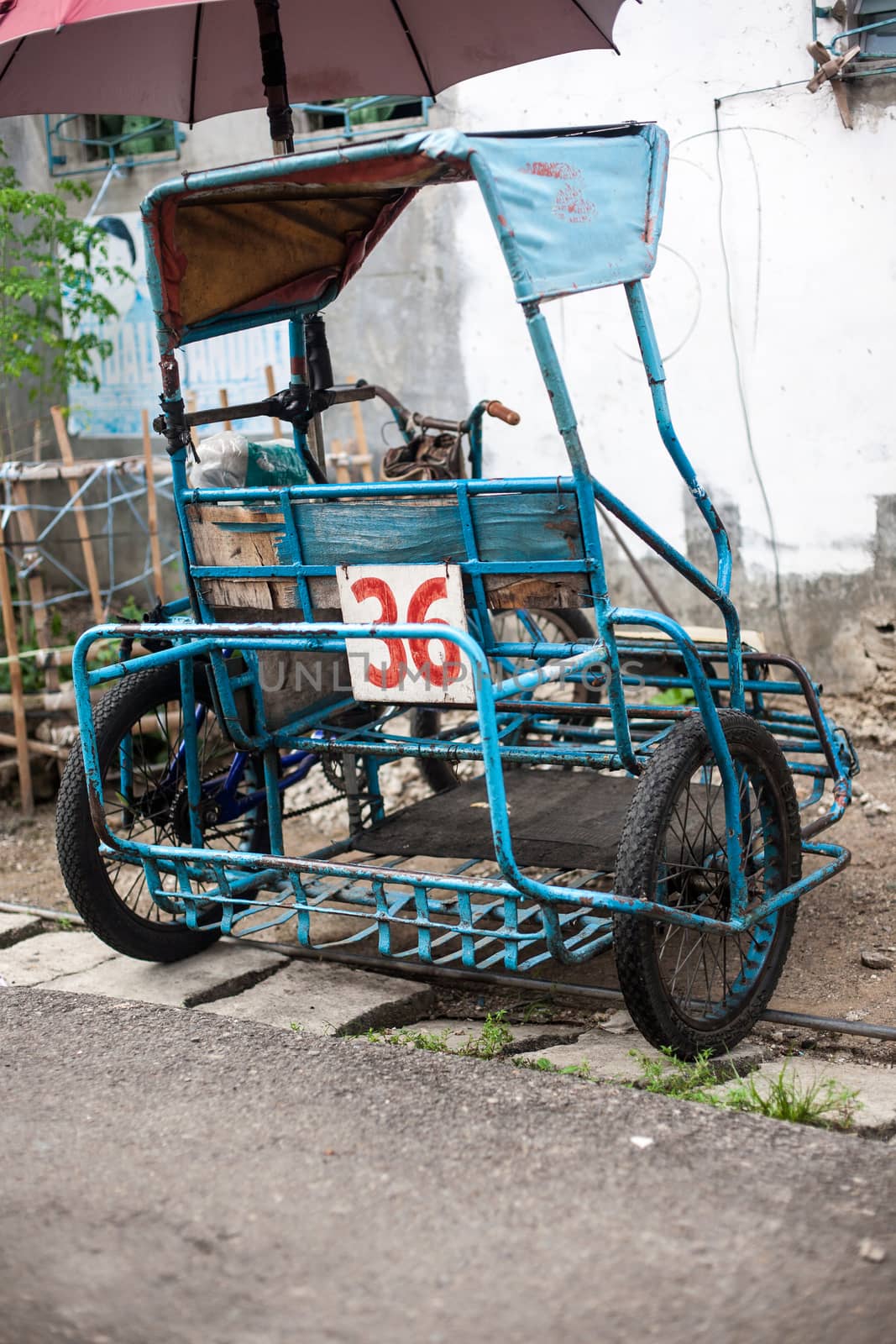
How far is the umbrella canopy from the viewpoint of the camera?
16.2 ft

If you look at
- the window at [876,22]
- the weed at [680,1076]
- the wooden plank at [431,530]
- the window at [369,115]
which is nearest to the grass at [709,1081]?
the weed at [680,1076]

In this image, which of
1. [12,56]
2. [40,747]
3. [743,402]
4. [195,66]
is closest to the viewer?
[12,56]

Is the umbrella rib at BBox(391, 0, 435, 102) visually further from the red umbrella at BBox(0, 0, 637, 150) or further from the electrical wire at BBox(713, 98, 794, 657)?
the electrical wire at BBox(713, 98, 794, 657)

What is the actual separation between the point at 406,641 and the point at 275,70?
7.90 ft

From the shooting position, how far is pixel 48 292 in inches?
269

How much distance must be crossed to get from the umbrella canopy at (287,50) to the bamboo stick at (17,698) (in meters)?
2.22

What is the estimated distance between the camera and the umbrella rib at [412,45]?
5004 mm

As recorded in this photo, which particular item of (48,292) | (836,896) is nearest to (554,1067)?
Result: (836,896)

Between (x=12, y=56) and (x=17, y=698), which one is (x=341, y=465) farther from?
(x=12, y=56)

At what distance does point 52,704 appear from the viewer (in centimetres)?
658

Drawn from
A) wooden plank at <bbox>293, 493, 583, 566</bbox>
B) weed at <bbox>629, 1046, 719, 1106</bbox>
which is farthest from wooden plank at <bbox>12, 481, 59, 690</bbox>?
weed at <bbox>629, 1046, 719, 1106</bbox>

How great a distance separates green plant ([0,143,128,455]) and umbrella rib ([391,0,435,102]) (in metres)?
2.41

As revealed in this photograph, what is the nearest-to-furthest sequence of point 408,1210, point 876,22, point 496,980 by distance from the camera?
1. point 408,1210
2. point 496,980
3. point 876,22

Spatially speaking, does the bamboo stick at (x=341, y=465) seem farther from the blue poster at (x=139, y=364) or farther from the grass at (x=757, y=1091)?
the grass at (x=757, y=1091)
